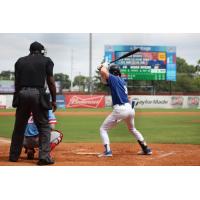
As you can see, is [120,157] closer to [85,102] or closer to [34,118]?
[34,118]

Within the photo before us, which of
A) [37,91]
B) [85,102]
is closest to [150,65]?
[37,91]

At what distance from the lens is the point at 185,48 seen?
23.1ft

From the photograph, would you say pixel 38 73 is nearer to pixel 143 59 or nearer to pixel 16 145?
pixel 16 145

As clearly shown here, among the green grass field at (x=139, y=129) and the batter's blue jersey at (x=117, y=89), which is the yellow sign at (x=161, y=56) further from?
the batter's blue jersey at (x=117, y=89)

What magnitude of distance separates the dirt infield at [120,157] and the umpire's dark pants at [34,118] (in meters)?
0.19

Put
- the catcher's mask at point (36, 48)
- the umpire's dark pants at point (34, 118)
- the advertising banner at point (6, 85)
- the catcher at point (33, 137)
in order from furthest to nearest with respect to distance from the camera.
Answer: the advertising banner at point (6, 85), the catcher at point (33, 137), the catcher's mask at point (36, 48), the umpire's dark pants at point (34, 118)

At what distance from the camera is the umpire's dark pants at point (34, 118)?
5188mm

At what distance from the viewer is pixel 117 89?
19.4 feet

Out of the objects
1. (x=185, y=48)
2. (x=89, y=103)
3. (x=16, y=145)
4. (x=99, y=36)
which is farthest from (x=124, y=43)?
(x=89, y=103)

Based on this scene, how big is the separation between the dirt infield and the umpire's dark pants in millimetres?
189

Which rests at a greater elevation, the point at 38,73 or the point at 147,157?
the point at 38,73

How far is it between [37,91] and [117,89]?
3.99 feet

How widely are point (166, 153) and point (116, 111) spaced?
1.25m

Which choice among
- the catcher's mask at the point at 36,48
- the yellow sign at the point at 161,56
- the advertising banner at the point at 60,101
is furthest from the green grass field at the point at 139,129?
the advertising banner at the point at 60,101
